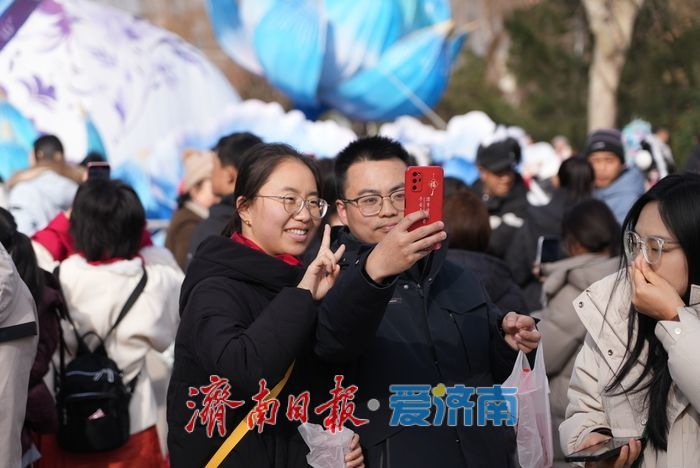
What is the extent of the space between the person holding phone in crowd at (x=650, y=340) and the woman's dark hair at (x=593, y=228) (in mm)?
1866

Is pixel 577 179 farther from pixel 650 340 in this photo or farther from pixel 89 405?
pixel 650 340

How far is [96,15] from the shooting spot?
35.8ft

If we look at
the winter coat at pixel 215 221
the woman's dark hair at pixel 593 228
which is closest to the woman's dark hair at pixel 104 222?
the winter coat at pixel 215 221

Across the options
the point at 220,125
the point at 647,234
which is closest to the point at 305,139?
the point at 220,125

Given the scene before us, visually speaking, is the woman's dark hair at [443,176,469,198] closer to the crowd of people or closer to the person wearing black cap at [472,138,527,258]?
the person wearing black cap at [472,138,527,258]

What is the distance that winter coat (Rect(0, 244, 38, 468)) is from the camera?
2977mm

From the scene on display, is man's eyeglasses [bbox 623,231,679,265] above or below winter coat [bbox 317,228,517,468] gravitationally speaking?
above

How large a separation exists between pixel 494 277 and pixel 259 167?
1530 millimetres

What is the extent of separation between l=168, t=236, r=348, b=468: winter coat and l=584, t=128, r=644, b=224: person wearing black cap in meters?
4.20

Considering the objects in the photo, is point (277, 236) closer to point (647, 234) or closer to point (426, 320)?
point (426, 320)

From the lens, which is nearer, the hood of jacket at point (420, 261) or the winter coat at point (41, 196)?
the hood of jacket at point (420, 261)

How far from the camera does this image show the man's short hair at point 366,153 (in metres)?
3.11

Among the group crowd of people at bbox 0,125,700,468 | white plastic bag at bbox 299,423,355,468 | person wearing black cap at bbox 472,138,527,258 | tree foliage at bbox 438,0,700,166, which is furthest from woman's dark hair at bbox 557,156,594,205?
tree foliage at bbox 438,0,700,166

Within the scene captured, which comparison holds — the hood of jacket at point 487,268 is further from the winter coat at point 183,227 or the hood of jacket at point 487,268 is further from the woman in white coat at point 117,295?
the winter coat at point 183,227
